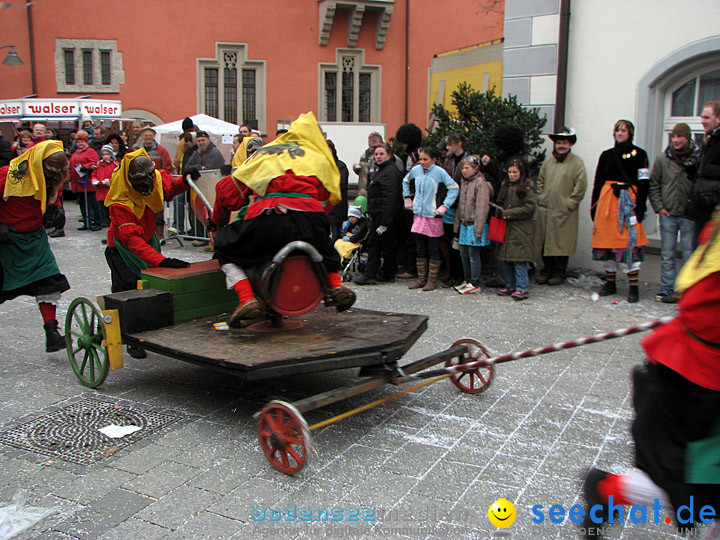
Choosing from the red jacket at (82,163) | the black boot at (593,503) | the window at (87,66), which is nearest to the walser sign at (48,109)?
the window at (87,66)

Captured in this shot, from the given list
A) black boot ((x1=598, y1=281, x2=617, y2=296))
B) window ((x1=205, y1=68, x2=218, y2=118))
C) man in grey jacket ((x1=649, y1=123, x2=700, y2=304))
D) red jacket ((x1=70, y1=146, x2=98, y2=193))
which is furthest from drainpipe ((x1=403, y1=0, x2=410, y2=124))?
man in grey jacket ((x1=649, y1=123, x2=700, y2=304))

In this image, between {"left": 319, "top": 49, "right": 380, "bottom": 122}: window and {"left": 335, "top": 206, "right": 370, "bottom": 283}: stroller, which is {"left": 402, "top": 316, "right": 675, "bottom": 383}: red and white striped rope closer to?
{"left": 335, "top": 206, "right": 370, "bottom": 283}: stroller

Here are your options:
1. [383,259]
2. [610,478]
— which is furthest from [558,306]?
[610,478]

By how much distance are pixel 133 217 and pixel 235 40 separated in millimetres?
17657

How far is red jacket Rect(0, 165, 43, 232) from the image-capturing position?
6.04 m

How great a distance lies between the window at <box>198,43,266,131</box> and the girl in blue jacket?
14331 mm

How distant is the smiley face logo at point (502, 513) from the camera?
346 centimetres

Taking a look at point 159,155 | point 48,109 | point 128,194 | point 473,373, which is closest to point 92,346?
point 128,194

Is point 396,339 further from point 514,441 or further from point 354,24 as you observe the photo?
point 354,24

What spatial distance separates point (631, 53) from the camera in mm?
8961

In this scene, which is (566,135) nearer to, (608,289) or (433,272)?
(608,289)

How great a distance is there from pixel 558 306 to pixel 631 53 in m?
3.52

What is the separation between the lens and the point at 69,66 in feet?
69.8

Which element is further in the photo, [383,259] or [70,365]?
[383,259]
